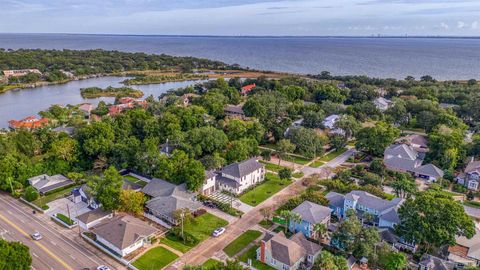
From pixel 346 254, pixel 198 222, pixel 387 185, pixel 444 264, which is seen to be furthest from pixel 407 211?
pixel 198 222

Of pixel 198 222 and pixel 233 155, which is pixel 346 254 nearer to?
pixel 198 222

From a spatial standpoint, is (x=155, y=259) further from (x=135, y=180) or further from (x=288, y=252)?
(x=135, y=180)

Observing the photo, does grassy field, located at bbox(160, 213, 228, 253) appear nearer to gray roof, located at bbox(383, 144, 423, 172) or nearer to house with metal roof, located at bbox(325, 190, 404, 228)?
house with metal roof, located at bbox(325, 190, 404, 228)

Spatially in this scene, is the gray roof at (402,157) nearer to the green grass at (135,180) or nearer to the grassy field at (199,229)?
the grassy field at (199,229)

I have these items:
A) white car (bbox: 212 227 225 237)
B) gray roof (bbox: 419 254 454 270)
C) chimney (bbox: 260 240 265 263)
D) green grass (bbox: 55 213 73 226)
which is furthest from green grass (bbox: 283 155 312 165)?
green grass (bbox: 55 213 73 226)

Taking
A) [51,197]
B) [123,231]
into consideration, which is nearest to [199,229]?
[123,231]
